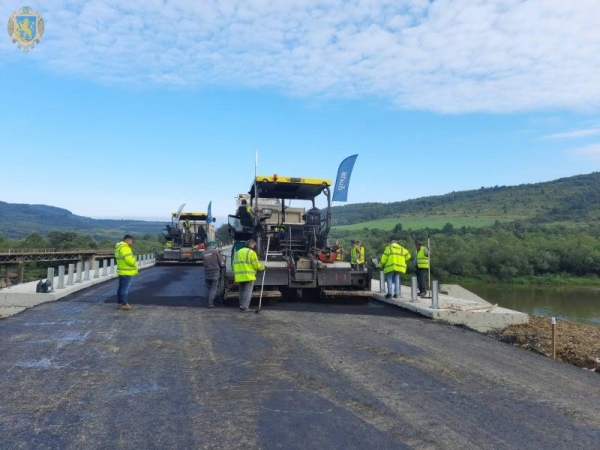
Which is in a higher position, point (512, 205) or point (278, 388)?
point (512, 205)

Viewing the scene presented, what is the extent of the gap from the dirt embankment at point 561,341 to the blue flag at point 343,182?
4.81 metres

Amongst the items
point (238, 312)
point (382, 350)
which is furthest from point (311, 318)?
point (382, 350)

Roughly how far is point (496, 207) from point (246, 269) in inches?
4152

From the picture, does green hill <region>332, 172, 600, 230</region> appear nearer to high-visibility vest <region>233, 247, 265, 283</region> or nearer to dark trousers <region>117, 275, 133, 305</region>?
high-visibility vest <region>233, 247, 265, 283</region>

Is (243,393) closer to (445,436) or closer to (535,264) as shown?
(445,436)

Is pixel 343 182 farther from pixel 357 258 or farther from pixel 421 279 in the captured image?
pixel 421 279

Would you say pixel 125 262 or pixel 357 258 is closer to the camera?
pixel 125 262

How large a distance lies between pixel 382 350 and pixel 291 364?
1.61m

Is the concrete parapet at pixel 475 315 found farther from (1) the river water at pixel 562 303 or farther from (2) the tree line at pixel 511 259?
(2) the tree line at pixel 511 259

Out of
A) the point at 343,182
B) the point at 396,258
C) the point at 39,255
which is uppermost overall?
the point at 343,182

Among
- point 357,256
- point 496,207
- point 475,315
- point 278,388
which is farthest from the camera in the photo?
point 496,207

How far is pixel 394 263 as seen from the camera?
Answer: 1266 centimetres

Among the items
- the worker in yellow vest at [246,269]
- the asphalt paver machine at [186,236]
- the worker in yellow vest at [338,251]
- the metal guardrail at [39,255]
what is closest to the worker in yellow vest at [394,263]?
the worker in yellow vest at [338,251]

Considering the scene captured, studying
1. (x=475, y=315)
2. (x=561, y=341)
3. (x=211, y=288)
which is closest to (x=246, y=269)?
(x=211, y=288)
